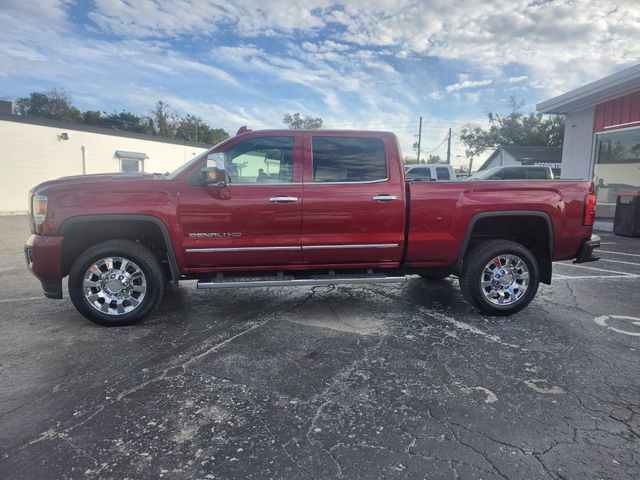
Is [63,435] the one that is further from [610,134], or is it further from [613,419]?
[610,134]

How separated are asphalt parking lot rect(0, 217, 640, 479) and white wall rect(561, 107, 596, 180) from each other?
11.6 metres

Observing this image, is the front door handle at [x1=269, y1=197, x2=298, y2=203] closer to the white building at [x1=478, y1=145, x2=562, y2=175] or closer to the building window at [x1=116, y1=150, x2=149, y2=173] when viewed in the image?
the building window at [x1=116, y1=150, x2=149, y2=173]

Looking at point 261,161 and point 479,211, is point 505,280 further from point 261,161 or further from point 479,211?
point 261,161

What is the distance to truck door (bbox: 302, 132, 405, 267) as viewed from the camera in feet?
14.6

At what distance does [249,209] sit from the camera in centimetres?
430

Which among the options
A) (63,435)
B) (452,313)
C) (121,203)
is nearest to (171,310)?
(121,203)

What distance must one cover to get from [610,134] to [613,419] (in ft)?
46.8

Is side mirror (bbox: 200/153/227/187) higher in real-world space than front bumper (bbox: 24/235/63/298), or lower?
higher

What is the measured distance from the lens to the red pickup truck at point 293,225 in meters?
4.17

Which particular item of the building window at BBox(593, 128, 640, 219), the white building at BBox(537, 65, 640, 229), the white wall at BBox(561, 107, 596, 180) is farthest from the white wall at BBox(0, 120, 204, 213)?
the building window at BBox(593, 128, 640, 219)

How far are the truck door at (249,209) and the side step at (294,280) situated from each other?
0.17 m

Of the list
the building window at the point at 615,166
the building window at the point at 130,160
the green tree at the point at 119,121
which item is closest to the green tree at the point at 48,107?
the green tree at the point at 119,121

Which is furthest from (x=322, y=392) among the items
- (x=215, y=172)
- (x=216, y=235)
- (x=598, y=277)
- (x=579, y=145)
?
(x=579, y=145)

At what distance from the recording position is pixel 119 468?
7.36 feet
